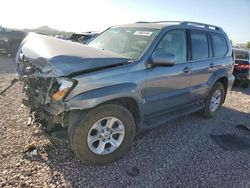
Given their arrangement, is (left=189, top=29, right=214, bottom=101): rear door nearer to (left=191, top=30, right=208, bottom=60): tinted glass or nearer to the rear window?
(left=191, top=30, right=208, bottom=60): tinted glass

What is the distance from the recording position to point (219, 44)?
19.9ft

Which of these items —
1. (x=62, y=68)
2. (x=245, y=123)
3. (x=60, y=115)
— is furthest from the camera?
(x=245, y=123)

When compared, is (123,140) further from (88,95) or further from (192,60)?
(192,60)

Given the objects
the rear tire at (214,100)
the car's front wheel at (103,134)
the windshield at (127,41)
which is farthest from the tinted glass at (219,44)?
the car's front wheel at (103,134)

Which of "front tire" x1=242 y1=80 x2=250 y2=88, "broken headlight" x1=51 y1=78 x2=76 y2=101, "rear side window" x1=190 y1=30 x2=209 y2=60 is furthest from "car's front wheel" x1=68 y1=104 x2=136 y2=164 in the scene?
"front tire" x1=242 y1=80 x2=250 y2=88

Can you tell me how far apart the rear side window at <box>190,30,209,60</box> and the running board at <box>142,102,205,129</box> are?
3.13ft

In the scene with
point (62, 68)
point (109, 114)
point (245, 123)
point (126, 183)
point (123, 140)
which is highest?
point (62, 68)

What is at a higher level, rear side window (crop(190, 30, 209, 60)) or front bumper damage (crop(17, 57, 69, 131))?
rear side window (crop(190, 30, 209, 60))

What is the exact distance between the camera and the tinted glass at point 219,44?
19.2 feet

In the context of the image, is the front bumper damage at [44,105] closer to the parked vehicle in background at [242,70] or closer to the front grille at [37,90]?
the front grille at [37,90]

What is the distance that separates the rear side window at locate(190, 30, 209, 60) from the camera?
201 inches

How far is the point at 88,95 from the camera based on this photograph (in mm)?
3277

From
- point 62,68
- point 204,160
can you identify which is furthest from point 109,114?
point 204,160

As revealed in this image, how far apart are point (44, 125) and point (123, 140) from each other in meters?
1.11
